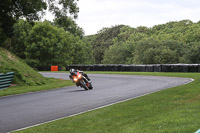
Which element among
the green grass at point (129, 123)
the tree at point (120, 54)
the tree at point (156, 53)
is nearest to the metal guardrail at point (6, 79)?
the green grass at point (129, 123)

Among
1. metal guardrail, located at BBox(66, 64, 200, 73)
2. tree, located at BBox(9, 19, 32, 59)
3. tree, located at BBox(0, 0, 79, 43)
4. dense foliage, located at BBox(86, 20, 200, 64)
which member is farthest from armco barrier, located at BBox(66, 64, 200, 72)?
dense foliage, located at BBox(86, 20, 200, 64)

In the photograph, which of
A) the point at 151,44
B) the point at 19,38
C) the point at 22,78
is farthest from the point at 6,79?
the point at 151,44

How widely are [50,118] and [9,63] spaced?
19.0m

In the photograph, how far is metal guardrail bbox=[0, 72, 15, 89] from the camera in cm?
2178

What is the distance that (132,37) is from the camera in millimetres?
152000

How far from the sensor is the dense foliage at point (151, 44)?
309ft

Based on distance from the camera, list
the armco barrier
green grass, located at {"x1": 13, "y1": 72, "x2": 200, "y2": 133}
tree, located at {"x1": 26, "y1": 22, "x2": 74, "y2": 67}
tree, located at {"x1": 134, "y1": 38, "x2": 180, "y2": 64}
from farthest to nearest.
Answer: tree, located at {"x1": 134, "y1": 38, "x2": 180, "y2": 64}, tree, located at {"x1": 26, "y1": 22, "x2": 74, "y2": 67}, the armco barrier, green grass, located at {"x1": 13, "y1": 72, "x2": 200, "y2": 133}

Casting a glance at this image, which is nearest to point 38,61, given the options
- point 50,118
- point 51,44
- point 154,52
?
point 51,44

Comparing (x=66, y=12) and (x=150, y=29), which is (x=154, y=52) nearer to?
(x=150, y=29)

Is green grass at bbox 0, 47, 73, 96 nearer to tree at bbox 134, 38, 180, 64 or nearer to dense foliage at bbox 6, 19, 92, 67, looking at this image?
dense foliage at bbox 6, 19, 92, 67

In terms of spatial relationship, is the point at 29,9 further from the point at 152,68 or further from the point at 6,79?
the point at 152,68

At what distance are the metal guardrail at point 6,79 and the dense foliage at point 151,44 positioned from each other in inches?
2733

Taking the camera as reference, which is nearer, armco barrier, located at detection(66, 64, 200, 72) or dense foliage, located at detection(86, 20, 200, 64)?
armco barrier, located at detection(66, 64, 200, 72)

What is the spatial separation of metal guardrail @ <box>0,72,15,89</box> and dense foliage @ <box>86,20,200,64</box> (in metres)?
69.4
